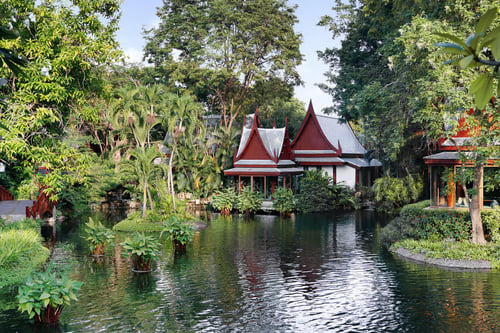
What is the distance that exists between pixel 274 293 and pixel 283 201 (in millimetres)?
18513

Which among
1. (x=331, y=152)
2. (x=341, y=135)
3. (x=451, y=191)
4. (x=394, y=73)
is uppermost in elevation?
(x=394, y=73)

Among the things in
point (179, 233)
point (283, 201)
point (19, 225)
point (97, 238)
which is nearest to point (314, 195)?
point (283, 201)

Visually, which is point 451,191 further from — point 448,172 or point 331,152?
point 331,152

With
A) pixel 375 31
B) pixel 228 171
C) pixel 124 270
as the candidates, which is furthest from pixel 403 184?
pixel 124 270

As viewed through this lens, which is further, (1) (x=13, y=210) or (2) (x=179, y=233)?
(1) (x=13, y=210)

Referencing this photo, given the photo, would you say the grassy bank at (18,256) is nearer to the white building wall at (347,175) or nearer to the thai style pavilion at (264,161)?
the thai style pavilion at (264,161)

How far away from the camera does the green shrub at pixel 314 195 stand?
105ft

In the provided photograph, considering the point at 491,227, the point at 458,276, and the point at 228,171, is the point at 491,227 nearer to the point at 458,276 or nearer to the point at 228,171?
the point at 458,276

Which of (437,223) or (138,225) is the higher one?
(437,223)

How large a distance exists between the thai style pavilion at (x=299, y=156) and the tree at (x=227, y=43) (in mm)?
3638

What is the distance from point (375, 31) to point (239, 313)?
73.9 feet

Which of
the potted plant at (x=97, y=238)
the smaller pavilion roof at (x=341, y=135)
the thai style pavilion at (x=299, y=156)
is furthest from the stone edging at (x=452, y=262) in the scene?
the smaller pavilion roof at (x=341, y=135)

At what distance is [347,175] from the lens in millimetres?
36656

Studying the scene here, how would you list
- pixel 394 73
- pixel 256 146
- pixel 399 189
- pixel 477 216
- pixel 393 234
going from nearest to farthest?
pixel 477 216
pixel 393 234
pixel 394 73
pixel 399 189
pixel 256 146
